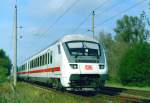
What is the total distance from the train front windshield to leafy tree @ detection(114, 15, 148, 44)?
76.9 metres

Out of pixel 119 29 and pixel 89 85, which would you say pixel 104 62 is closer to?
pixel 89 85

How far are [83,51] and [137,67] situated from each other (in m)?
27.5

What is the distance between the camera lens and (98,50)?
78.1 feet

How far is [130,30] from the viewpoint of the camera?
102625 mm

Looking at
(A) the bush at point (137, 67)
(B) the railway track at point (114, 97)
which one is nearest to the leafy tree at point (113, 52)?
(A) the bush at point (137, 67)

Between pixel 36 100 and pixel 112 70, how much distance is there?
53672 mm

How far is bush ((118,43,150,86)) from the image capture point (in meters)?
49.2

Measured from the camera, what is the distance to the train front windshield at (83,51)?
75.3 feet

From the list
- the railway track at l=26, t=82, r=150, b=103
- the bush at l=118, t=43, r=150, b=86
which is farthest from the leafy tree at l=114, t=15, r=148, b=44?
the railway track at l=26, t=82, r=150, b=103

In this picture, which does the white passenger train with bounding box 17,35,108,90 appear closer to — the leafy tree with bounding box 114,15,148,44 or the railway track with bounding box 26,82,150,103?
the railway track with bounding box 26,82,150,103

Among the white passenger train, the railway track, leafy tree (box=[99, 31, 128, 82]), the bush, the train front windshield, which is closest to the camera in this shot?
the railway track

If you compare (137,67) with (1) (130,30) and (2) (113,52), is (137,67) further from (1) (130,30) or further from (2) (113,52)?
(1) (130,30)

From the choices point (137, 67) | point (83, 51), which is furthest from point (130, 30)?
point (83, 51)

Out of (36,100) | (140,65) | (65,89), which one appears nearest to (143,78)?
(140,65)
